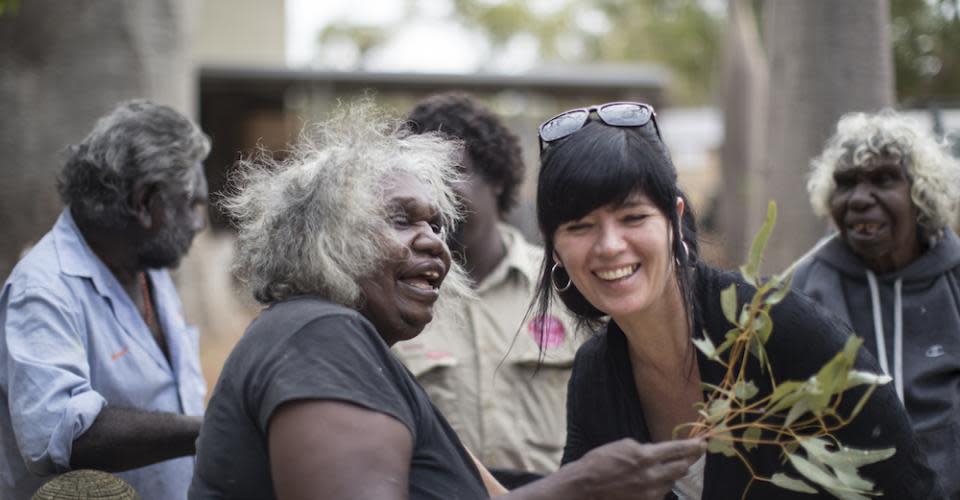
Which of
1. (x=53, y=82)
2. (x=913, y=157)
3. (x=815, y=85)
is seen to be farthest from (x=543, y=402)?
(x=53, y=82)

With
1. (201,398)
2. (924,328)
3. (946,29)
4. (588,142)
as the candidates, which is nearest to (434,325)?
(201,398)

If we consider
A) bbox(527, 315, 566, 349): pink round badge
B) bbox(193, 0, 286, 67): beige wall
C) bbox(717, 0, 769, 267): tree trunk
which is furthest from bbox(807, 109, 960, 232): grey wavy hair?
bbox(193, 0, 286, 67): beige wall

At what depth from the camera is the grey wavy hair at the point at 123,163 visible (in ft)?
10.9

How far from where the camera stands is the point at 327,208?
2.40 metres

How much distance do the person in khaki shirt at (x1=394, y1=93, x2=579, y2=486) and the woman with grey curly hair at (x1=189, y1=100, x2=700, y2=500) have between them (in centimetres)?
92

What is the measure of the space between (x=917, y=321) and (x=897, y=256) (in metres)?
0.26

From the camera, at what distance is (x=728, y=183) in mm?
15539

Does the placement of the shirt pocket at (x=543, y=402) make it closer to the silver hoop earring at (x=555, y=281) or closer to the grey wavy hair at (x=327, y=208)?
the silver hoop earring at (x=555, y=281)

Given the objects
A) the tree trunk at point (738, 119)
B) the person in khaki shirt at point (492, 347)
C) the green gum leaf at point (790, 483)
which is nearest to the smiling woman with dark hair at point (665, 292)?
the green gum leaf at point (790, 483)

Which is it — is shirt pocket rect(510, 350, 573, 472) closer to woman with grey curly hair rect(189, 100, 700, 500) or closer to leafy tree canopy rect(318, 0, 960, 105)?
woman with grey curly hair rect(189, 100, 700, 500)

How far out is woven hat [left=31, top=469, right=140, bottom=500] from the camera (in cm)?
242

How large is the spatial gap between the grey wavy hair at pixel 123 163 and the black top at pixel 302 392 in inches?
51.2

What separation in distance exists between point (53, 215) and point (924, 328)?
4.65 metres

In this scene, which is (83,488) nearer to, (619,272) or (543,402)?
(619,272)
